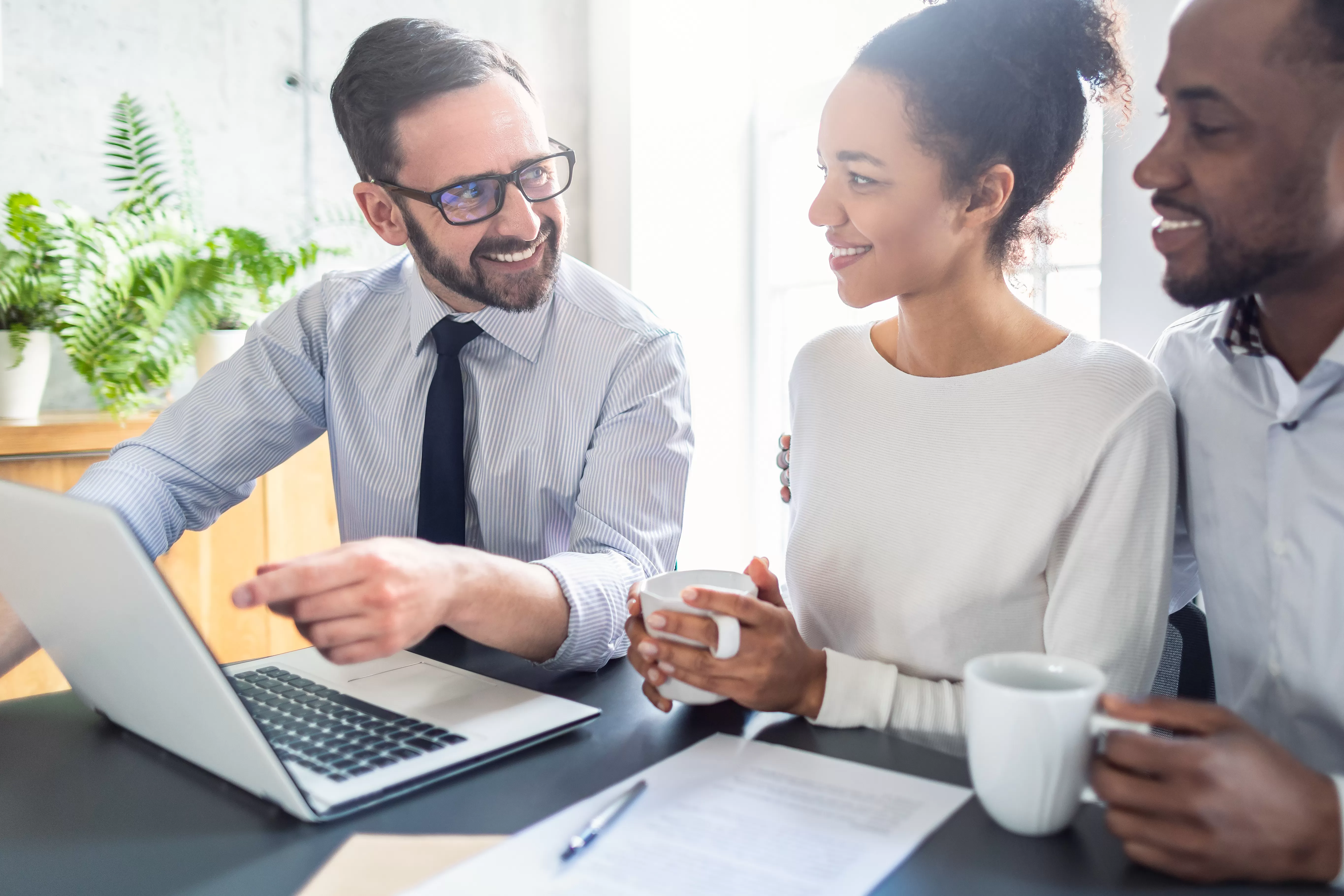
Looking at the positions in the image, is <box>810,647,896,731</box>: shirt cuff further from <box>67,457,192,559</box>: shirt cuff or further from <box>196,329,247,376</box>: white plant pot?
<box>196,329,247,376</box>: white plant pot

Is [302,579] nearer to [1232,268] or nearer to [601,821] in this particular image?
[601,821]

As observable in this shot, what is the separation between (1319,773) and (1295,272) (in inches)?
18.8

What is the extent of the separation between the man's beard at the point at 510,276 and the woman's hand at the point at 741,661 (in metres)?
0.73

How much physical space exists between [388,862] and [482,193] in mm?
1051

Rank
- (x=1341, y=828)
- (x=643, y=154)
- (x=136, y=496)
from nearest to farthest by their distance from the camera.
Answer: (x=1341, y=828), (x=136, y=496), (x=643, y=154)

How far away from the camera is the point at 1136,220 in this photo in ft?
7.16

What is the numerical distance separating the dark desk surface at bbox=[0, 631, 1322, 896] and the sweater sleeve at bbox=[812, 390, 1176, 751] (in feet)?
0.36

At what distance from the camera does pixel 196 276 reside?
94.5 inches

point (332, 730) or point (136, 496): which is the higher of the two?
point (136, 496)

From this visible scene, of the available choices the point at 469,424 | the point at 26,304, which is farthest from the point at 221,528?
the point at 469,424

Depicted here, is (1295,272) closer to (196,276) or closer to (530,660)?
(530,660)

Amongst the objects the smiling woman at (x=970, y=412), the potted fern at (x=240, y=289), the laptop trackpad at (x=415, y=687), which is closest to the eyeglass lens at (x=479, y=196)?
the smiling woman at (x=970, y=412)

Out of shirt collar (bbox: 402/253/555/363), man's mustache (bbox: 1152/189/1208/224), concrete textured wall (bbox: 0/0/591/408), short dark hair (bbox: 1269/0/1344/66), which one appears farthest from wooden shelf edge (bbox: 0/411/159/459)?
short dark hair (bbox: 1269/0/1344/66)

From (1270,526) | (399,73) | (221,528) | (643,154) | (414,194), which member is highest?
(643,154)
